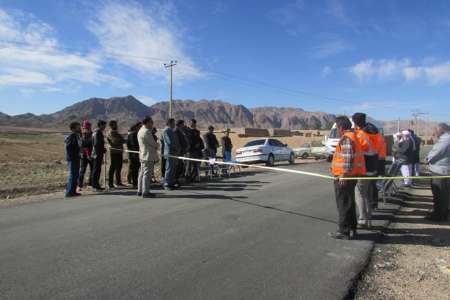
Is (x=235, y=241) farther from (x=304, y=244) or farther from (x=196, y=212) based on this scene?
(x=196, y=212)

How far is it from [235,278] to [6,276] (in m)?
2.54

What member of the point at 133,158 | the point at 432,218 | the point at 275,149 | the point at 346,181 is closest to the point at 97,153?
the point at 133,158

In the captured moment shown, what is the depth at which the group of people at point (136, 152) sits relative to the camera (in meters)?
9.61

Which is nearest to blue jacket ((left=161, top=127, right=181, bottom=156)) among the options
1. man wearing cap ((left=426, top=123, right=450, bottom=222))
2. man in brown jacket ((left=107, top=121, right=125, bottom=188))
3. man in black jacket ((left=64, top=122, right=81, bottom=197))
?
man in brown jacket ((left=107, top=121, right=125, bottom=188))

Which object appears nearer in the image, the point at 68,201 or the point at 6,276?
the point at 6,276

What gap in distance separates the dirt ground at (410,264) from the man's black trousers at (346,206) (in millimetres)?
526

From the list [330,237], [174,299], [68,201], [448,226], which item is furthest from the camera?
[68,201]

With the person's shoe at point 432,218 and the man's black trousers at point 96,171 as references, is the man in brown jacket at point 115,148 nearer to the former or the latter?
the man's black trousers at point 96,171

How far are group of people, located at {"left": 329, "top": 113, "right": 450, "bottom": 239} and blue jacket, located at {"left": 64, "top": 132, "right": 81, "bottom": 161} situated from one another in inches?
258

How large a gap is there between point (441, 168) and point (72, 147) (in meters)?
8.25

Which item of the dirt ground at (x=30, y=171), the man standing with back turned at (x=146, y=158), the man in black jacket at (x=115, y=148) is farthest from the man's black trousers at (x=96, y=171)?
the man standing with back turned at (x=146, y=158)

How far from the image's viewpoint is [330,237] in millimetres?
6105

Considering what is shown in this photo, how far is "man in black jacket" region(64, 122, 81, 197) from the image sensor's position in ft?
31.9

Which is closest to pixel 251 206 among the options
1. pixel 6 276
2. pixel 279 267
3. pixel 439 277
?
pixel 279 267
